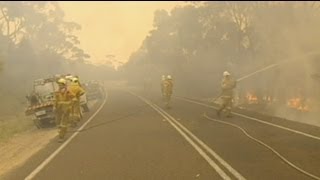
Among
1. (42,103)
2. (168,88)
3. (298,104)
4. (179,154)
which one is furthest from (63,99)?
(298,104)

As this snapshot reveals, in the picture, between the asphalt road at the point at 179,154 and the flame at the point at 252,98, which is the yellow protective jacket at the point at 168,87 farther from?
the flame at the point at 252,98

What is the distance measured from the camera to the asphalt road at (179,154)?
8.94 meters

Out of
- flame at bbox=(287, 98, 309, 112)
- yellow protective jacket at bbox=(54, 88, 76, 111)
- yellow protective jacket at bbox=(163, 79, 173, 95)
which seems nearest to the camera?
yellow protective jacket at bbox=(54, 88, 76, 111)

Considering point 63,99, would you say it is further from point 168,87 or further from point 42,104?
point 168,87

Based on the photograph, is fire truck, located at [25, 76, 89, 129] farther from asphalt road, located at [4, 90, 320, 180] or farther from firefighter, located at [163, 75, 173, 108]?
firefighter, located at [163, 75, 173, 108]

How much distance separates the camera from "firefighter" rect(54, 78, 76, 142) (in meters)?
15.2

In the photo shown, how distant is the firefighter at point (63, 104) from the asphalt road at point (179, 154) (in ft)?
2.08

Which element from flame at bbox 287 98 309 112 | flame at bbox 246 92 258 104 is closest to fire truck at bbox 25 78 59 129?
flame at bbox 287 98 309 112

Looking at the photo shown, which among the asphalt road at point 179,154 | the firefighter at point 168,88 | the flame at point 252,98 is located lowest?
the flame at point 252,98

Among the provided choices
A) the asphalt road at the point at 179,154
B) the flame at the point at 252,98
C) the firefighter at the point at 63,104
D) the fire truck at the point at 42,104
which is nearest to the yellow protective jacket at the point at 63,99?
the firefighter at the point at 63,104

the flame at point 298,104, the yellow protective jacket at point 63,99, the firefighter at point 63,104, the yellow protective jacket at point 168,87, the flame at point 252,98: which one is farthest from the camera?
the flame at point 252,98

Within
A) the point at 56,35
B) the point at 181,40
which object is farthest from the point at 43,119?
the point at 56,35

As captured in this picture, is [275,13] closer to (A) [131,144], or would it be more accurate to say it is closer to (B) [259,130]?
(B) [259,130]

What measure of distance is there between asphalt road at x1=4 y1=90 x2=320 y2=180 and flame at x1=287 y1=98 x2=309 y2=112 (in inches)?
614
